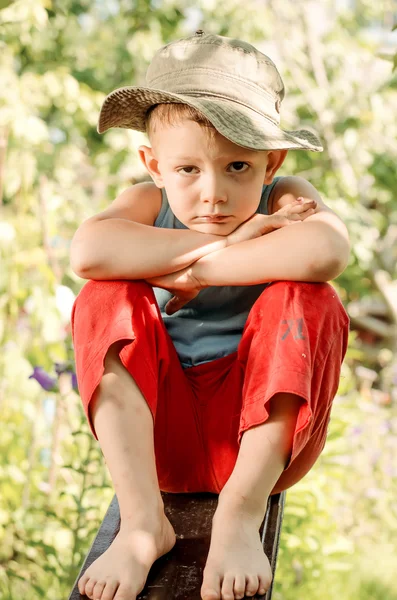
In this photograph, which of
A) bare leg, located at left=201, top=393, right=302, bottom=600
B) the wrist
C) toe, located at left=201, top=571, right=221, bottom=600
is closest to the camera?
toe, located at left=201, top=571, right=221, bottom=600

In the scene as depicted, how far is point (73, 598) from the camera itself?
54.8 inches

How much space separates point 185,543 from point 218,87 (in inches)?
35.5

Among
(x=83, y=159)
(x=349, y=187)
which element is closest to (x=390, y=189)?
(x=349, y=187)

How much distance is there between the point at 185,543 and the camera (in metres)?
1.55

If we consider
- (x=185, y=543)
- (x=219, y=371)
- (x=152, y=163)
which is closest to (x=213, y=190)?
(x=152, y=163)

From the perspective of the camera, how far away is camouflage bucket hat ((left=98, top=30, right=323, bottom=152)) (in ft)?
5.36

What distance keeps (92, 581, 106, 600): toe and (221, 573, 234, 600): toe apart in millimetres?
200

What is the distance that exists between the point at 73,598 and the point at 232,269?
2.22 feet

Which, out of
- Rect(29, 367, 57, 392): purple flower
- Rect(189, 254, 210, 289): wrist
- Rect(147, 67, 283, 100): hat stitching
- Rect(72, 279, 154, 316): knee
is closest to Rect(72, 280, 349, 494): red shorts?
Rect(72, 279, 154, 316): knee

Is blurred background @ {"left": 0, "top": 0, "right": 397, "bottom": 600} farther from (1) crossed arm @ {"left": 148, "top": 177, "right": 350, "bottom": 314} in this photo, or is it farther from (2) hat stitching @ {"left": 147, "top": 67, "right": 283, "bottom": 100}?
(1) crossed arm @ {"left": 148, "top": 177, "right": 350, "bottom": 314}

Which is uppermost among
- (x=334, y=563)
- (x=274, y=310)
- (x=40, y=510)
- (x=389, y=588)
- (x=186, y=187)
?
(x=186, y=187)

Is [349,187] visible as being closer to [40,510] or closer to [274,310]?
[40,510]

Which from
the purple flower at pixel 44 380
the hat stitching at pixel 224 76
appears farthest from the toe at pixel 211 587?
the purple flower at pixel 44 380

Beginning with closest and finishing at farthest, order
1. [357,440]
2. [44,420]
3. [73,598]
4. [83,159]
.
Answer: [73,598]
[44,420]
[357,440]
[83,159]
